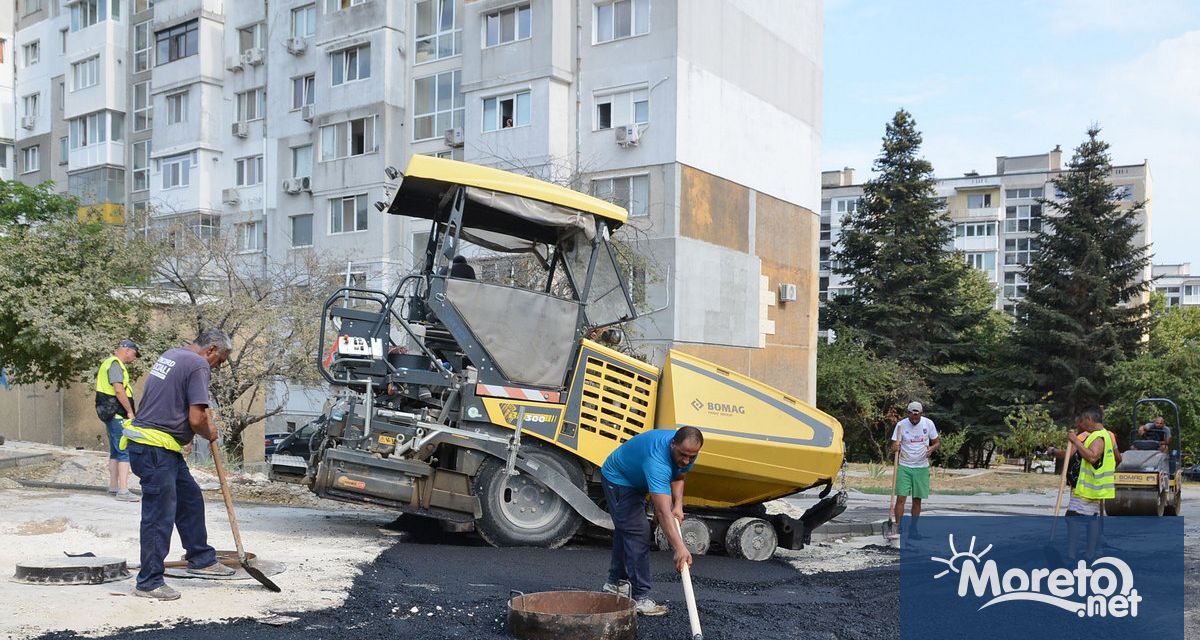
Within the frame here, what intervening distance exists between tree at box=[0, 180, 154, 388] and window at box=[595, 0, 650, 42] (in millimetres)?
14247

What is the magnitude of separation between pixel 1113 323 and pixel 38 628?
35.5m

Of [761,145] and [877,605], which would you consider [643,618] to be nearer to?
[877,605]

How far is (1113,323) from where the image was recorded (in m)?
35.1

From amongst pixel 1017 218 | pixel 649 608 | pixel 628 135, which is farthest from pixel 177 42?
pixel 1017 218

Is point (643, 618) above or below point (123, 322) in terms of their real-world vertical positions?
Answer: below

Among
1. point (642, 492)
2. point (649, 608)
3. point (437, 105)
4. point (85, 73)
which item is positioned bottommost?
point (649, 608)

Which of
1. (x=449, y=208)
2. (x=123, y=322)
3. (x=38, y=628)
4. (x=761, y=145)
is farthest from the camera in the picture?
(x=761, y=145)

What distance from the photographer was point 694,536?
916 centimetres

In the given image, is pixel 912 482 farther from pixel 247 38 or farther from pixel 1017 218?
pixel 1017 218

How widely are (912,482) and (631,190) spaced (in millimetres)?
16694

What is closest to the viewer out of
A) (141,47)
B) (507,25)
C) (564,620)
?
(564,620)

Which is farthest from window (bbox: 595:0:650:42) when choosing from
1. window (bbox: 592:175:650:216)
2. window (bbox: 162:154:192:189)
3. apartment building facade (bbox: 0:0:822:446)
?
window (bbox: 162:154:192:189)

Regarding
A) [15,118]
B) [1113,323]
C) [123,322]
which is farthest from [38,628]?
[15,118]

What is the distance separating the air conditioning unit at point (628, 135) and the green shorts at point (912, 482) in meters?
16.8
